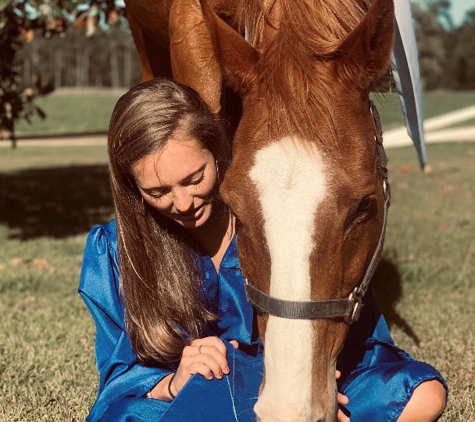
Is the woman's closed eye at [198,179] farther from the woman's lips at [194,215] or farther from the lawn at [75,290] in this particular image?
the lawn at [75,290]

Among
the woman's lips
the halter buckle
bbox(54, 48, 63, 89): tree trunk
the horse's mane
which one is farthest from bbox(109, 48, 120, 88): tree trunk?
the halter buckle

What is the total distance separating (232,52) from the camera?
1.90 meters

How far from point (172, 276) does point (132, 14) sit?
2.08 m

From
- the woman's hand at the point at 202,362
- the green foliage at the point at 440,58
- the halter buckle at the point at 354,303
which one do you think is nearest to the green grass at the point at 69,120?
the woman's hand at the point at 202,362

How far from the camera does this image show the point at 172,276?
2.34 m

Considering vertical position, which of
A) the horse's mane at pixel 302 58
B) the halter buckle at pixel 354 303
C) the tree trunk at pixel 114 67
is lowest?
the tree trunk at pixel 114 67

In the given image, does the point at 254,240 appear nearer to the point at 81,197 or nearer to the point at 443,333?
the point at 443,333

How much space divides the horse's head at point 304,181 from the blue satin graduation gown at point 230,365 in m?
0.35

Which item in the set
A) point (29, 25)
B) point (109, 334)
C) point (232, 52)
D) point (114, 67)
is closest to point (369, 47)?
point (232, 52)

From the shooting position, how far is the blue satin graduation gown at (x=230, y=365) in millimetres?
2076

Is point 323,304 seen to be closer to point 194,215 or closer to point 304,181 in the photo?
point 304,181

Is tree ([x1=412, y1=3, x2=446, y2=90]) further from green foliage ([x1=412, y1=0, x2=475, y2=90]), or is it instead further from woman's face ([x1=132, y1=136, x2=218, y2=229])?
woman's face ([x1=132, y1=136, x2=218, y2=229])

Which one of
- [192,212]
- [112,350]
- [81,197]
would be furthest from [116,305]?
[81,197]

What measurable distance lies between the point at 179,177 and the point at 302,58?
53 centimetres
